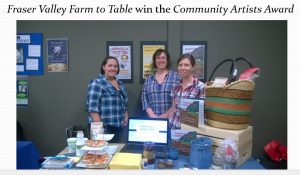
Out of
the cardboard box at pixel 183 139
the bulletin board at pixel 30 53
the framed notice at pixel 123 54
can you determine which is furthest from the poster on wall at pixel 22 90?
the cardboard box at pixel 183 139

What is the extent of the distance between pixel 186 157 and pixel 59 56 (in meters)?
2.05

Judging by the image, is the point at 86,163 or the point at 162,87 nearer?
the point at 86,163

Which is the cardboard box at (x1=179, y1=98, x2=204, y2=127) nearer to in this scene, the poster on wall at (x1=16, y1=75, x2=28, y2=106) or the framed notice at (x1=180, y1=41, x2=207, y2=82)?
the framed notice at (x1=180, y1=41, x2=207, y2=82)

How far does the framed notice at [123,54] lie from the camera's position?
116 inches

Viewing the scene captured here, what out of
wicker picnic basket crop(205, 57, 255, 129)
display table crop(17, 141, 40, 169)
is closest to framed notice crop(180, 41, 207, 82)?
wicker picnic basket crop(205, 57, 255, 129)

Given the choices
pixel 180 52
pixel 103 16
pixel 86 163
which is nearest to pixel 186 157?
pixel 86 163

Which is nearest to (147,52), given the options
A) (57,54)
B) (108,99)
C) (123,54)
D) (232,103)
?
(123,54)

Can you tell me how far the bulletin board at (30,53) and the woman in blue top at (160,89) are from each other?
1420mm

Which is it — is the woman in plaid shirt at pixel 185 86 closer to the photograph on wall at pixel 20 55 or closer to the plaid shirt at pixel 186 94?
the plaid shirt at pixel 186 94

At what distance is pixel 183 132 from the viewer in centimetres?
177

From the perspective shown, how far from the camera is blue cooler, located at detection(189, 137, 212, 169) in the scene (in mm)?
1555

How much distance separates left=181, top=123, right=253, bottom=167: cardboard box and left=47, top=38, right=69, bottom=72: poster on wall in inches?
73.7

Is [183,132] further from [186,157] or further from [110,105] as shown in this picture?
[110,105]

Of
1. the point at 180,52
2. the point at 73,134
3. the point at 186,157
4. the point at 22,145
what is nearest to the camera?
the point at 186,157
